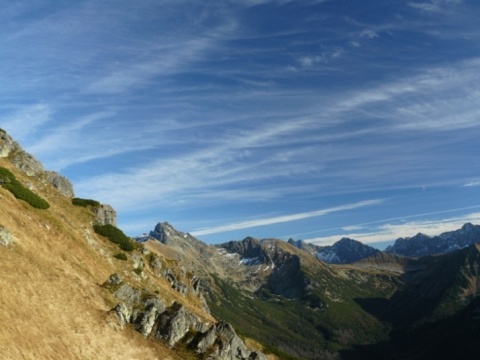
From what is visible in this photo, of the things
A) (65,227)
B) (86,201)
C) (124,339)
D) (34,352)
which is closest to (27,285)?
(34,352)

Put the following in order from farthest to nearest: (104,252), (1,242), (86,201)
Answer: (86,201) < (104,252) < (1,242)

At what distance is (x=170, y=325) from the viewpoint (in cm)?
6119

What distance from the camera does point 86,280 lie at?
190 ft

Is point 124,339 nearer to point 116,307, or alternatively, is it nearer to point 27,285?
point 116,307

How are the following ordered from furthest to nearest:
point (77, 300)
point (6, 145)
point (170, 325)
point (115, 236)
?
point (6, 145)
point (115, 236)
point (170, 325)
point (77, 300)

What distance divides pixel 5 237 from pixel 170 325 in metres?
26.2

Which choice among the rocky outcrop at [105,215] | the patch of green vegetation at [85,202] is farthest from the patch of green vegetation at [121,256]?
the patch of green vegetation at [85,202]

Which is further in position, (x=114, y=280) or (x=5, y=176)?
(x=5, y=176)

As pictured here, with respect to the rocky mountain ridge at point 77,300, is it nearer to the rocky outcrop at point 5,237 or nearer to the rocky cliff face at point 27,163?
the rocky outcrop at point 5,237

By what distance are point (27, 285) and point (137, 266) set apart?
36165mm

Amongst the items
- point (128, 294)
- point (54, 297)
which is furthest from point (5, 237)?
point (128, 294)

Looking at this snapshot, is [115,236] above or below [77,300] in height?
above

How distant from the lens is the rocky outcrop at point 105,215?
90.3 m

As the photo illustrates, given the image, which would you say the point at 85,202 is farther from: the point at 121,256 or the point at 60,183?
the point at 121,256
